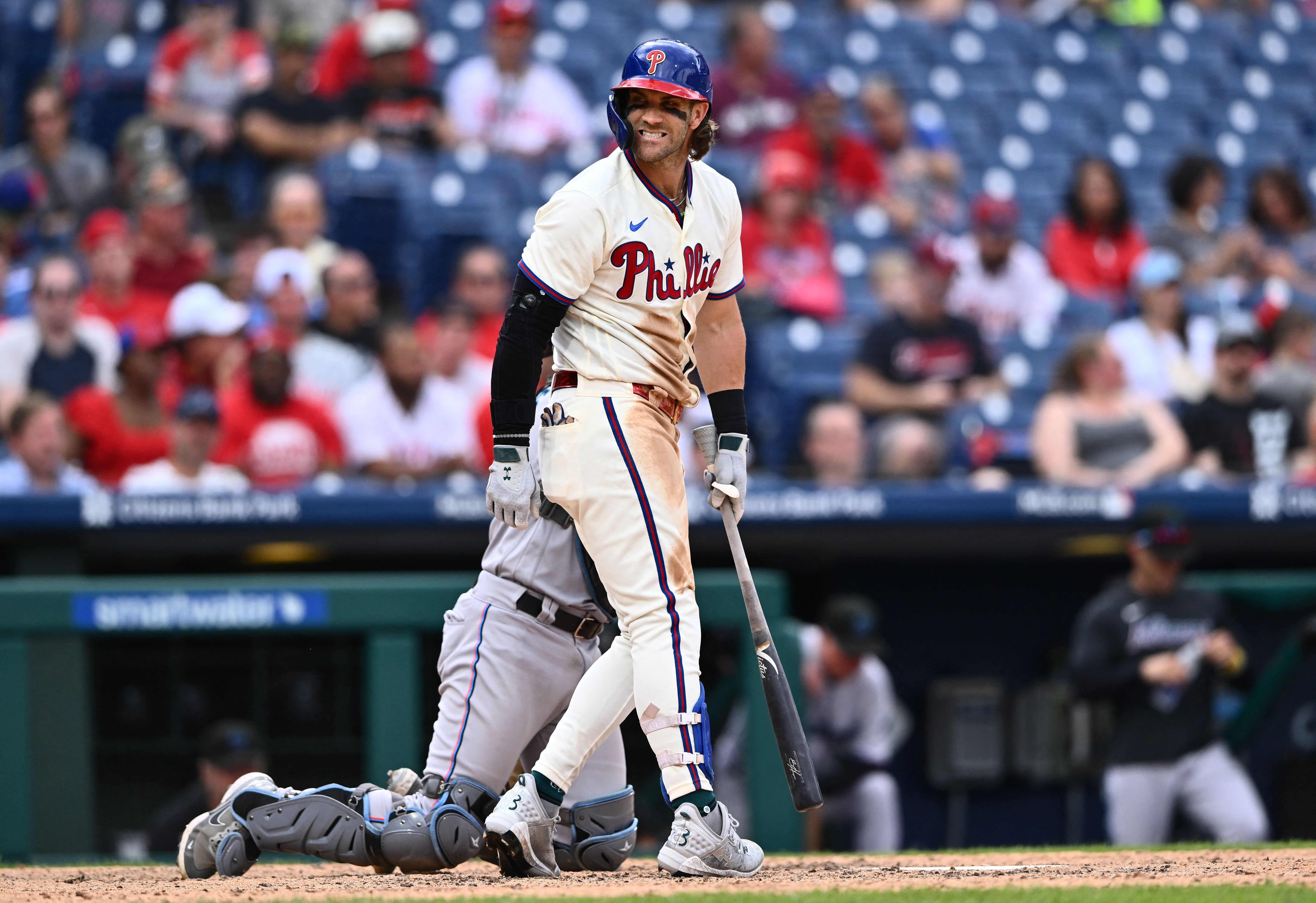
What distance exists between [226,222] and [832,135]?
323cm

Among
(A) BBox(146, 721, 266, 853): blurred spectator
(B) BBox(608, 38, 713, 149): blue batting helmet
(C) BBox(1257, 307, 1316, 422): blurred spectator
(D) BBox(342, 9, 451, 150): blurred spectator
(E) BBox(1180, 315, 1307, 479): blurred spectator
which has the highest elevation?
(D) BBox(342, 9, 451, 150): blurred spectator

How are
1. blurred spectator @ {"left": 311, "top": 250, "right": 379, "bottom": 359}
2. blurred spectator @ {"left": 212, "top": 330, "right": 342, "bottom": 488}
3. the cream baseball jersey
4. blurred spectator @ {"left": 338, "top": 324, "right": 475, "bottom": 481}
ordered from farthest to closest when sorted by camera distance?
blurred spectator @ {"left": 311, "top": 250, "right": 379, "bottom": 359}, blurred spectator @ {"left": 338, "top": 324, "right": 475, "bottom": 481}, blurred spectator @ {"left": 212, "top": 330, "right": 342, "bottom": 488}, the cream baseball jersey

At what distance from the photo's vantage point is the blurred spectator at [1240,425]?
737 cm

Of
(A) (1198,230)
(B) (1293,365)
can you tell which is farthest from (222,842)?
(A) (1198,230)

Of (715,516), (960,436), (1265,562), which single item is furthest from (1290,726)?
(715,516)

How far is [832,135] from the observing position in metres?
9.36

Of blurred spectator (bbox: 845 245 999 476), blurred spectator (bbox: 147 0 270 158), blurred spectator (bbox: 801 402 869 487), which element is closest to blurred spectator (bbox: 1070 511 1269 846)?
blurred spectator (bbox: 801 402 869 487)

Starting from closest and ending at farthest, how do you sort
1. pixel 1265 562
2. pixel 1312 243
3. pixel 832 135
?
pixel 1265 562 → pixel 832 135 → pixel 1312 243

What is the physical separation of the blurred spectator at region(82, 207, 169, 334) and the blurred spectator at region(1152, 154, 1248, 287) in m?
5.32

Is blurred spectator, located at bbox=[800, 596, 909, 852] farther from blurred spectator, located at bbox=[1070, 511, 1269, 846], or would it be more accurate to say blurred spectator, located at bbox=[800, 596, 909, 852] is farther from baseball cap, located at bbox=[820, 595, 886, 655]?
blurred spectator, located at bbox=[1070, 511, 1269, 846]

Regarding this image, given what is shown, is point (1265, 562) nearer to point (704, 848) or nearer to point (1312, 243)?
point (1312, 243)

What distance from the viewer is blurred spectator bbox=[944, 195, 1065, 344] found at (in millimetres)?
8742

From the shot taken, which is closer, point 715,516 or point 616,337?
point 616,337

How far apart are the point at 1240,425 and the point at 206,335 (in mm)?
4376
